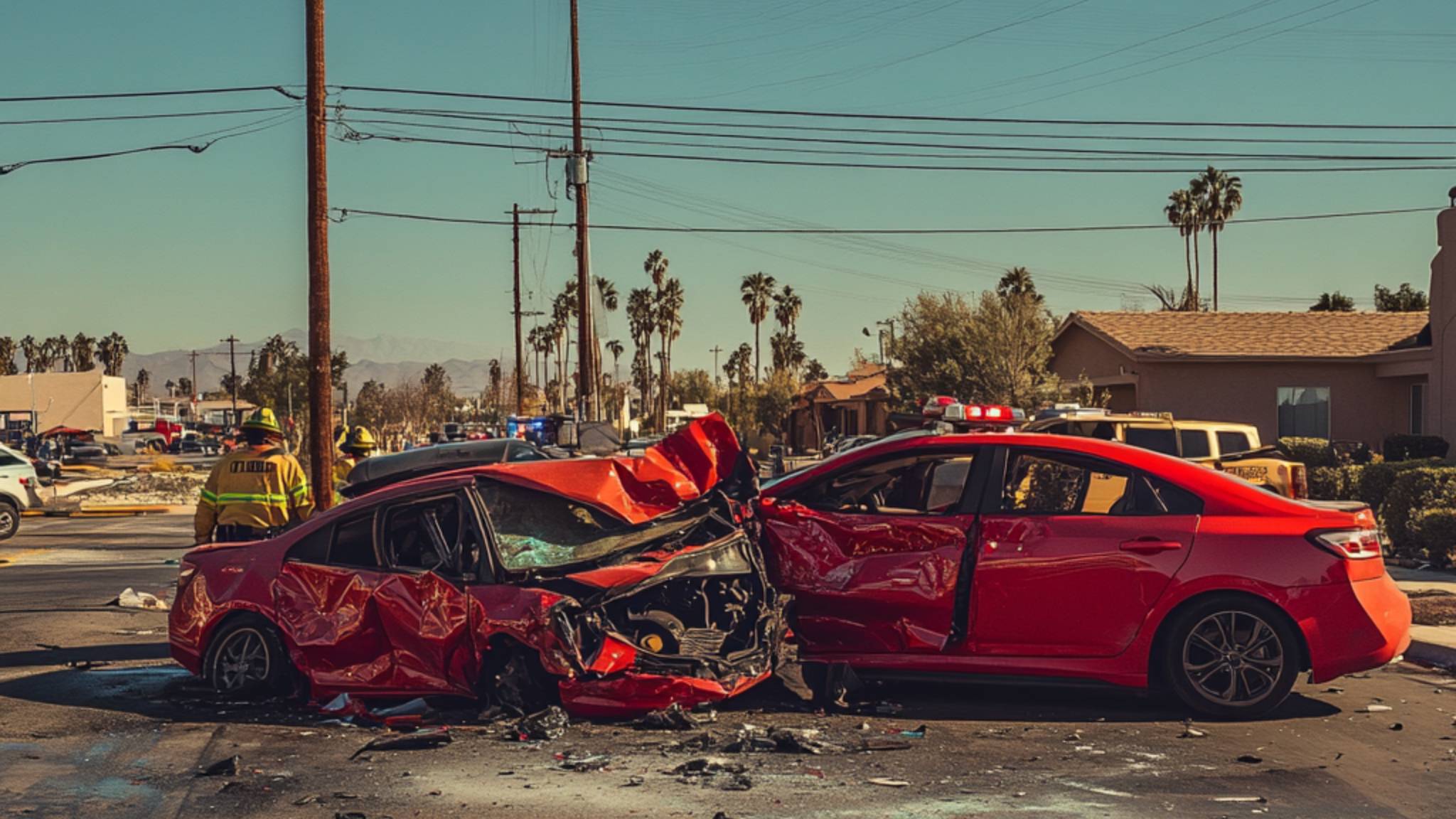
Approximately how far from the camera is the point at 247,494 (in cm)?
1081

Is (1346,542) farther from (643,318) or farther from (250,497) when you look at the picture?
(643,318)

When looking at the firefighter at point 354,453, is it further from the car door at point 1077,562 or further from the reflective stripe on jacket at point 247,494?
the car door at point 1077,562

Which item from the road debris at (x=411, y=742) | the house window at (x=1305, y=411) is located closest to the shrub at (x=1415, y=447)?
the house window at (x=1305, y=411)

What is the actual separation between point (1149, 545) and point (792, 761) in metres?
2.47

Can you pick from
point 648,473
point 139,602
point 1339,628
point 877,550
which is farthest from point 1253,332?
point 648,473

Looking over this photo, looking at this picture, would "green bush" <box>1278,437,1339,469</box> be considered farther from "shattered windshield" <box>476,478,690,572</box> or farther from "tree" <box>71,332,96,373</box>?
"tree" <box>71,332,96,373</box>

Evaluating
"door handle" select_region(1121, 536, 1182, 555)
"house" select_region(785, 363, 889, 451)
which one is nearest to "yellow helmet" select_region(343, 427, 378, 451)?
"door handle" select_region(1121, 536, 1182, 555)

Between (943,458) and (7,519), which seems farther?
(7,519)

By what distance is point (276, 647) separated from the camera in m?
8.52

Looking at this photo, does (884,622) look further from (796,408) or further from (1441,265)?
(796,408)

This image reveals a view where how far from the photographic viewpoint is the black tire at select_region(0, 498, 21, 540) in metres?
22.9

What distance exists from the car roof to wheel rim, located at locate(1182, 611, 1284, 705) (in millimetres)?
641

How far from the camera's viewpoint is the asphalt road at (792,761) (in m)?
6.23

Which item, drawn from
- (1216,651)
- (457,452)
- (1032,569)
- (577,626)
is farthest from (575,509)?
(457,452)
